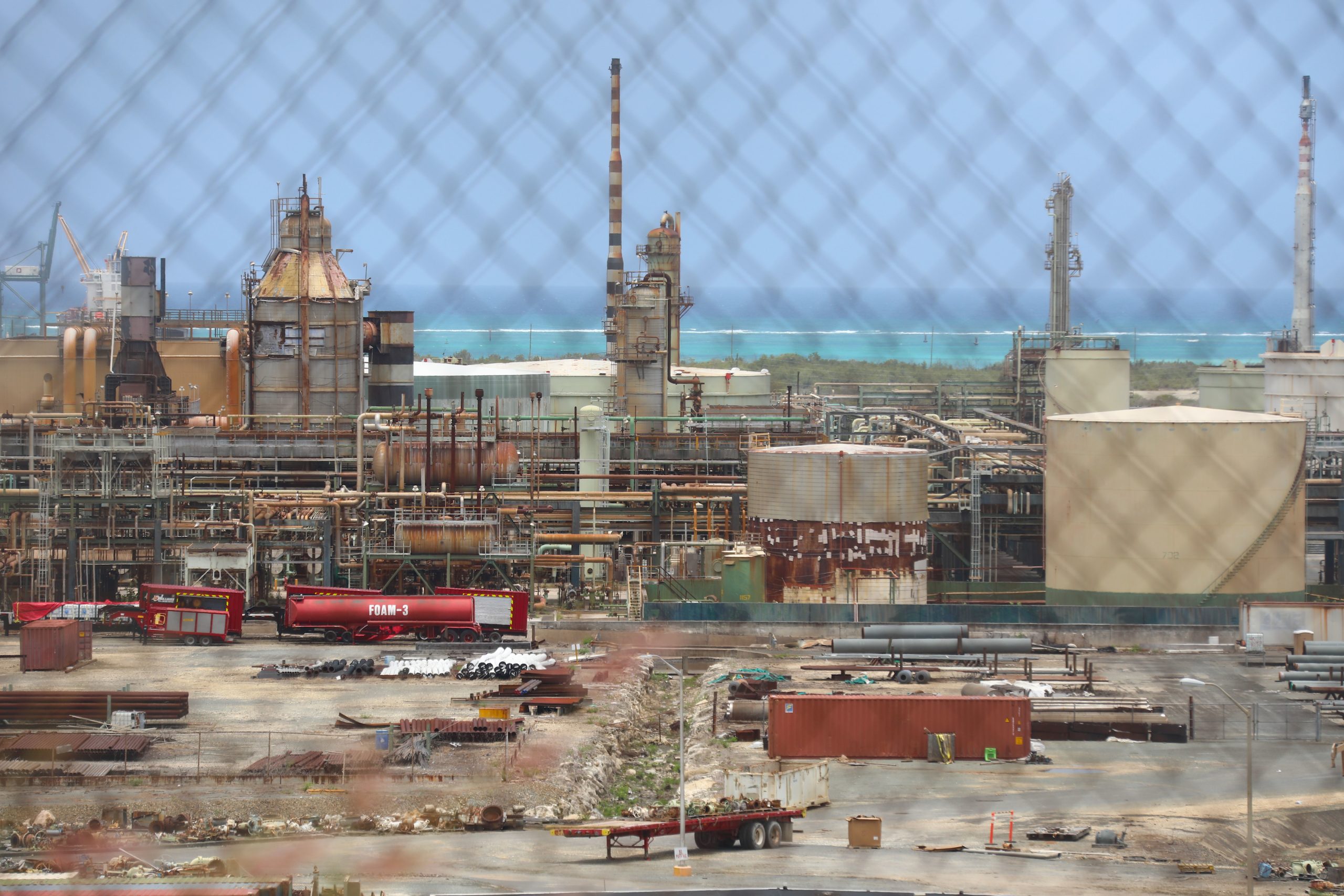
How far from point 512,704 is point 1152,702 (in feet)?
35.8

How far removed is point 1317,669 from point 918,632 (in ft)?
24.3

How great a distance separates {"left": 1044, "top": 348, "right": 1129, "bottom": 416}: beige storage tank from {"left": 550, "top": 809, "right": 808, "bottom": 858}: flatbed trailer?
35991 millimetres

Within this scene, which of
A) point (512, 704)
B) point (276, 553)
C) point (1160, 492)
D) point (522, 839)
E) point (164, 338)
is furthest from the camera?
point (164, 338)

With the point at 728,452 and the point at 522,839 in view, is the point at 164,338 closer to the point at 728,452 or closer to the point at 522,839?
the point at 728,452

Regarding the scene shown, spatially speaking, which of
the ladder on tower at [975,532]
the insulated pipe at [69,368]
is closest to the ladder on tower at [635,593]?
the ladder on tower at [975,532]

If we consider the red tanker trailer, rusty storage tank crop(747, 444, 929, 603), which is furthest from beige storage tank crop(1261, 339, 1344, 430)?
the red tanker trailer

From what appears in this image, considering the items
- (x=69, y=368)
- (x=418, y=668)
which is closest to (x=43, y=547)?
(x=418, y=668)

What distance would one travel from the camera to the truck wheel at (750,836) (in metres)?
17.9

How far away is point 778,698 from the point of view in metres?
23.8

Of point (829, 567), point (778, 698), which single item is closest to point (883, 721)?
point (778, 698)

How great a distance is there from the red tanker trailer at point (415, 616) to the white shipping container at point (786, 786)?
41.8 feet

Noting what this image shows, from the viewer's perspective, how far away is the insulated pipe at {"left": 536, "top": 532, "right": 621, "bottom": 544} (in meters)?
38.1

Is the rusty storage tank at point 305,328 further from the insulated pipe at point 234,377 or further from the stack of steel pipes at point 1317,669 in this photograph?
the stack of steel pipes at point 1317,669

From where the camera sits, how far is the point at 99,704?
24438 mm
